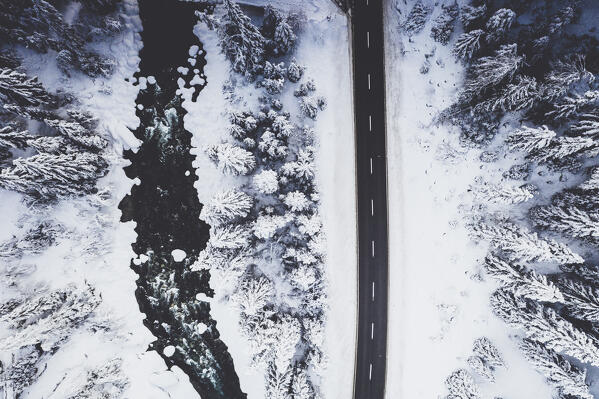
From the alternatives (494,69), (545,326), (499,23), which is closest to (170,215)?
(494,69)

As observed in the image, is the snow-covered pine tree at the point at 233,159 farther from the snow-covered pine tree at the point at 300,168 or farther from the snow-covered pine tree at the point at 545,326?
the snow-covered pine tree at the point at 545,326

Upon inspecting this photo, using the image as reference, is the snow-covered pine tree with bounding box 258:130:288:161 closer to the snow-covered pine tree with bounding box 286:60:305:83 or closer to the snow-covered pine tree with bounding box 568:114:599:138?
the snow-covered pine tree with bounding box 286:60:305:83

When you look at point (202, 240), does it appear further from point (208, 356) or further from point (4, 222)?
point (4, 222)

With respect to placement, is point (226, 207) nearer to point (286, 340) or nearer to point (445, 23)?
point (286, 340)

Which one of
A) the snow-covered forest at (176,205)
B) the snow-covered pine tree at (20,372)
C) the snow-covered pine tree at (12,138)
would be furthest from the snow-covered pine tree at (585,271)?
the snow-covered pine tree at (20,372)

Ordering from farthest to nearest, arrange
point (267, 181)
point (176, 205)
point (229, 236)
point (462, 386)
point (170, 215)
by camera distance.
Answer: point (170, 215) < point (176, 205) < point (462, 386) < point (229, 236) < point (267, 181)

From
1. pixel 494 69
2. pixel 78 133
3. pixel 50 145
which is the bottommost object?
pixel 50 145

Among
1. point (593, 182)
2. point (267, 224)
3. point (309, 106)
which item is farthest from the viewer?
point (309, 106)
